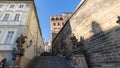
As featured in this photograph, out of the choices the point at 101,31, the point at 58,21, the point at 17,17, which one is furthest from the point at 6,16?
the point at 58,21

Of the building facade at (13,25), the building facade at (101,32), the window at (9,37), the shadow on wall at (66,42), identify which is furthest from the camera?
the shadow on wall at (66,42)

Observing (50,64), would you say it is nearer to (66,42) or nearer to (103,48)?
(66,42)

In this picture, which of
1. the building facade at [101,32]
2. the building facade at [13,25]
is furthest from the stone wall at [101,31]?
the building facade at [13,25]

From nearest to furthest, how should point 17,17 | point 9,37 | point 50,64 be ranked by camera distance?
point 50,64, point 9,37, point 17,17

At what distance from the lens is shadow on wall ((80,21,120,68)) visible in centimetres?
568

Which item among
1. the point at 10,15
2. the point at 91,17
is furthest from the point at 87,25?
the point at 10,15

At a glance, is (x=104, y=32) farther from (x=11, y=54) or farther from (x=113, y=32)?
(x=11, y=54)

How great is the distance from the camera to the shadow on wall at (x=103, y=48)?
568cm

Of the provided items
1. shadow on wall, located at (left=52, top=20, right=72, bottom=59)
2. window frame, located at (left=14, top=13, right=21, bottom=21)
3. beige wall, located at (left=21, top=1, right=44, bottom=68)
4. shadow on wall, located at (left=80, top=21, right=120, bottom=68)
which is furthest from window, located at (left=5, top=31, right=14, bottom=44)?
shadow on wall, located at (left=80, top=21, right=120, bottom=68)

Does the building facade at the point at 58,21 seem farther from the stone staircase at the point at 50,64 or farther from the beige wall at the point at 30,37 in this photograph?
the stone staircase at the point at 50,64

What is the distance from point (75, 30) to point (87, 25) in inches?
91.1

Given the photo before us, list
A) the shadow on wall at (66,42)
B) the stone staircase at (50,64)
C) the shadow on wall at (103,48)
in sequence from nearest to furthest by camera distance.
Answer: the shadow on wall at (103,48) < the stone staircase at (50,64) < the shadow on wall at (66,42)

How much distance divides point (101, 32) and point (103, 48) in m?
1.00

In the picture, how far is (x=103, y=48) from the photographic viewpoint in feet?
21.7
